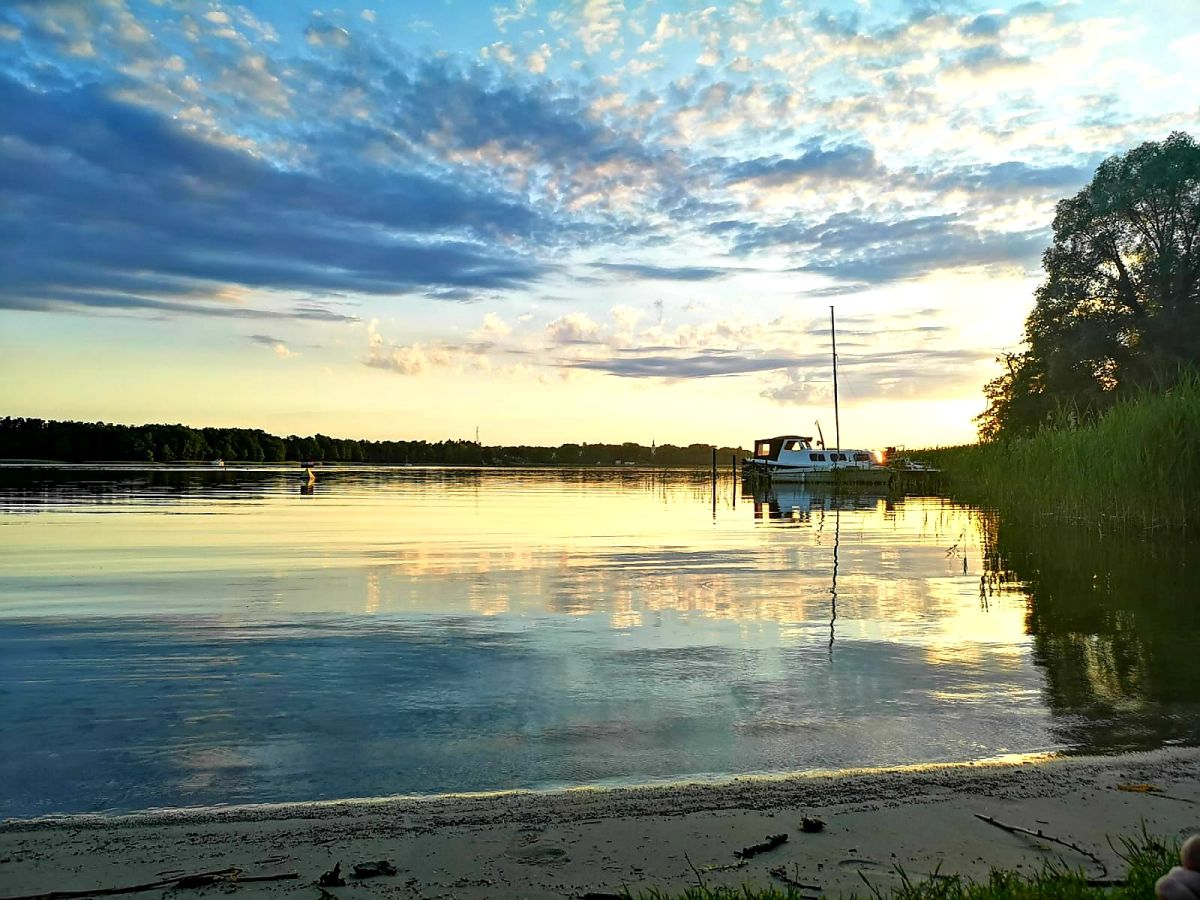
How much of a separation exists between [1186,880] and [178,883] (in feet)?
12.7

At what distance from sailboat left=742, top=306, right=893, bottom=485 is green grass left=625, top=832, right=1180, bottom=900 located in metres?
58.8

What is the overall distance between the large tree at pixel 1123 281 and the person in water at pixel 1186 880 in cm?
4966

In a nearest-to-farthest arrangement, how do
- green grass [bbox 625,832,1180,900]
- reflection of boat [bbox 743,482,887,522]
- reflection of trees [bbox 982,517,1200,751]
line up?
green grass [bbox 625,832,1180,900] < reflection of trees [bbox 982,517,1200,751] < reflection of boat [bbox 743,482,887,522]

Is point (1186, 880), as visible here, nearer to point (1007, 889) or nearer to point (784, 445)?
point (1007, 889)

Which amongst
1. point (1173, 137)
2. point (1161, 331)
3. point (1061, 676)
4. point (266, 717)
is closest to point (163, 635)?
point (266, 717)

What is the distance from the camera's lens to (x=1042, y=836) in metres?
4.73

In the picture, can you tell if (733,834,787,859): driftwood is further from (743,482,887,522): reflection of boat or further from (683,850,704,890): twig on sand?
(743,482,887,522): reflection of boat

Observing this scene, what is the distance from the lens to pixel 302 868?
4.31m

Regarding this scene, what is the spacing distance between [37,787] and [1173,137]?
190ft

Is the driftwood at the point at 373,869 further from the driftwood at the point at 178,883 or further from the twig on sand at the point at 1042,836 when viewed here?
the twig on sand at the point at 1042,836

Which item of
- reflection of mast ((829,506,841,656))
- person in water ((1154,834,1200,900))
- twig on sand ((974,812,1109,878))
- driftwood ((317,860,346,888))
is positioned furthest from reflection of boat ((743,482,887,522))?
person in water ((1154,834,1200,900))

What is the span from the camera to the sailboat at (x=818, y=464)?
204 ft

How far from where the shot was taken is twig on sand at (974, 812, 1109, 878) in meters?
4.41

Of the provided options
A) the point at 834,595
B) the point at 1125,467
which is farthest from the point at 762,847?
the point at 1125,467
